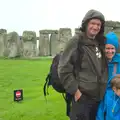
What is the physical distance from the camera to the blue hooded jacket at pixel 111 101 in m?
4.14

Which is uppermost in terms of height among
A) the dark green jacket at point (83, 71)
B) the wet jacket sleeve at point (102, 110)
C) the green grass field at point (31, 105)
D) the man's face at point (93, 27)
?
the man's face at point (93, 27)

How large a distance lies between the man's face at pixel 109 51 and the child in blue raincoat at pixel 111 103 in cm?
26

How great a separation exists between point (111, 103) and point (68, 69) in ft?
1.95

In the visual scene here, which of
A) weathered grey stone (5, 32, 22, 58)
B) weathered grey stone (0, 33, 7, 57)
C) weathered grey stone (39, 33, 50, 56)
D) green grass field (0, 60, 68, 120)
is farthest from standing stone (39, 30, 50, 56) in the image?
green grass field (0, 60, 68, 120)

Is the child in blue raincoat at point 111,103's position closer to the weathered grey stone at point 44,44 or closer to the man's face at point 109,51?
the man's face at point 109,51

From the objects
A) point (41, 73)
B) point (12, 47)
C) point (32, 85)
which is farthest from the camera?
point (12, 47)

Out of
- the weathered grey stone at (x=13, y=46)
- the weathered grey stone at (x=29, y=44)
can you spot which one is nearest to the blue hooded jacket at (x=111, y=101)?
the weathered grey stone at (x=13, y=46)

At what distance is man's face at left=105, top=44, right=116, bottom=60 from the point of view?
13.9 ft

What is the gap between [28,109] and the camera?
742cm

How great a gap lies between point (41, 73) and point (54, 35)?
452 inches

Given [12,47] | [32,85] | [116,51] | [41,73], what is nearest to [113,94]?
[116,51]

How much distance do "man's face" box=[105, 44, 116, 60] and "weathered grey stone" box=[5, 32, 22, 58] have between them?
742 inches

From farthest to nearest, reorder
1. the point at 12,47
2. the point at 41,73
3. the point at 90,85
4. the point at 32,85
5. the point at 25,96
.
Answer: the point at 12,47 < the point at 41,73 < the point at 32,85 < the point at 25,96 < the point at 90,85

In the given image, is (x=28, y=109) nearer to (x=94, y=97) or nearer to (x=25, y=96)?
(x=25, y=96)
